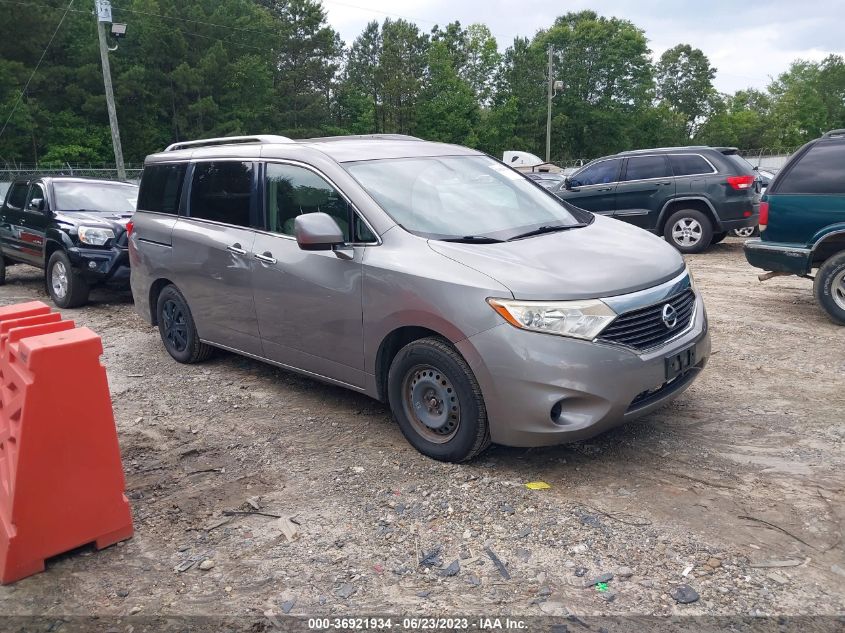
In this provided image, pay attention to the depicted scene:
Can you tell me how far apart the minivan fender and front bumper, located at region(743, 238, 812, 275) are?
4.64 meters

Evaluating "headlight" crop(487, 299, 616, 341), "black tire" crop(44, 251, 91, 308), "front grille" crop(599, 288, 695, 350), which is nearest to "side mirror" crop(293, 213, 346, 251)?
"headlight" crop(487, 299, 616, 341)

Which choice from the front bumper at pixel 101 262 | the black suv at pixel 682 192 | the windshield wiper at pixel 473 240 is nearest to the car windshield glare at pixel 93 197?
the front bumper at pixel 101 262

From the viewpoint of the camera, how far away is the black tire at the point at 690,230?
12.1m

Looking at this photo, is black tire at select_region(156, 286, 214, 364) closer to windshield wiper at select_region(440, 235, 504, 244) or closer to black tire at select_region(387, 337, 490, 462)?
black tire at select_region(387, 337, 490, 462)

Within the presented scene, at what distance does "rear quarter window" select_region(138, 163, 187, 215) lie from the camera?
20.2ft

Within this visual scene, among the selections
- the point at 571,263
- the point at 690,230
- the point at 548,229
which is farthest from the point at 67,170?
the point at 571,263

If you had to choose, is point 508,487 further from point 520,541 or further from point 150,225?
point 150,225

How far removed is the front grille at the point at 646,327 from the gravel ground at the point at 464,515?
0.74 meters

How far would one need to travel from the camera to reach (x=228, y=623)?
2816mm

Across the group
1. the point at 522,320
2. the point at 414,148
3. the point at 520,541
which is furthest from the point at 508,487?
the point at 414,148

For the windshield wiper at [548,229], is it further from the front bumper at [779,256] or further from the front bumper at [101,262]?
the front bumper at [101,262]

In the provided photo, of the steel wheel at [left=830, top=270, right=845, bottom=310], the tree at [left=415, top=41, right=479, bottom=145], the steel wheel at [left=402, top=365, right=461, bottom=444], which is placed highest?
the tree at [left=415, top=41, right=479, bottom=145]

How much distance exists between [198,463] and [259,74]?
5231 cm

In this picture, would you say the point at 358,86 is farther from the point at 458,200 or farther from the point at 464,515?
the point at 464,515
